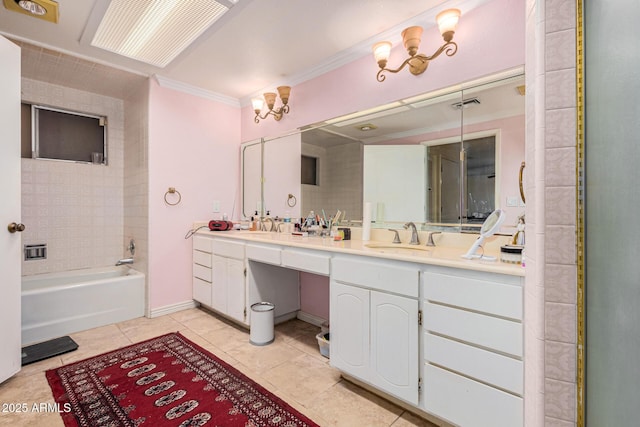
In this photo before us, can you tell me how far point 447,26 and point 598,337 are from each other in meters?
1.67

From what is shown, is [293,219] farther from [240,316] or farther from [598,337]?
[598,337]

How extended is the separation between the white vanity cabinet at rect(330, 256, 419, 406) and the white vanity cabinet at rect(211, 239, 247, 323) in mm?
A: 995

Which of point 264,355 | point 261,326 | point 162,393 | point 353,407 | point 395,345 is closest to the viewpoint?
point 395,345

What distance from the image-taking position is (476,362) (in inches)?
47.3

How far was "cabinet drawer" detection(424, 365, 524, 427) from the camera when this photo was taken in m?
1.13

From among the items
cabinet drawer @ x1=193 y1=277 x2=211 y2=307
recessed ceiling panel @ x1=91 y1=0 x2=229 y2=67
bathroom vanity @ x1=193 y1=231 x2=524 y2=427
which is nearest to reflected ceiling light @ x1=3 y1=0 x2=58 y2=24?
recessed ceiling panel @ x1=91 y1=0 x2=229 y2=67

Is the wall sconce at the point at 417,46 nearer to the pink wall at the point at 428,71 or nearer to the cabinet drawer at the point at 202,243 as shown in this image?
the pink wall at the point at 428,71

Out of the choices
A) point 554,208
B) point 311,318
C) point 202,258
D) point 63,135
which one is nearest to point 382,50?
point 554,208

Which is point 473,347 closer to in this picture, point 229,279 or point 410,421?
point 410,421

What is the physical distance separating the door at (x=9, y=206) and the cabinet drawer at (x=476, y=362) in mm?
2362

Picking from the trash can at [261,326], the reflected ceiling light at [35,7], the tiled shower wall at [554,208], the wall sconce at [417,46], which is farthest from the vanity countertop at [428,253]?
the reflected ceiling light at [35,7]

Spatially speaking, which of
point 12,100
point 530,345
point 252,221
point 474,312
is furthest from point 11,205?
point 530,345

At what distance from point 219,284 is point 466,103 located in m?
2.42

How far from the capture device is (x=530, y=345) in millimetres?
938
